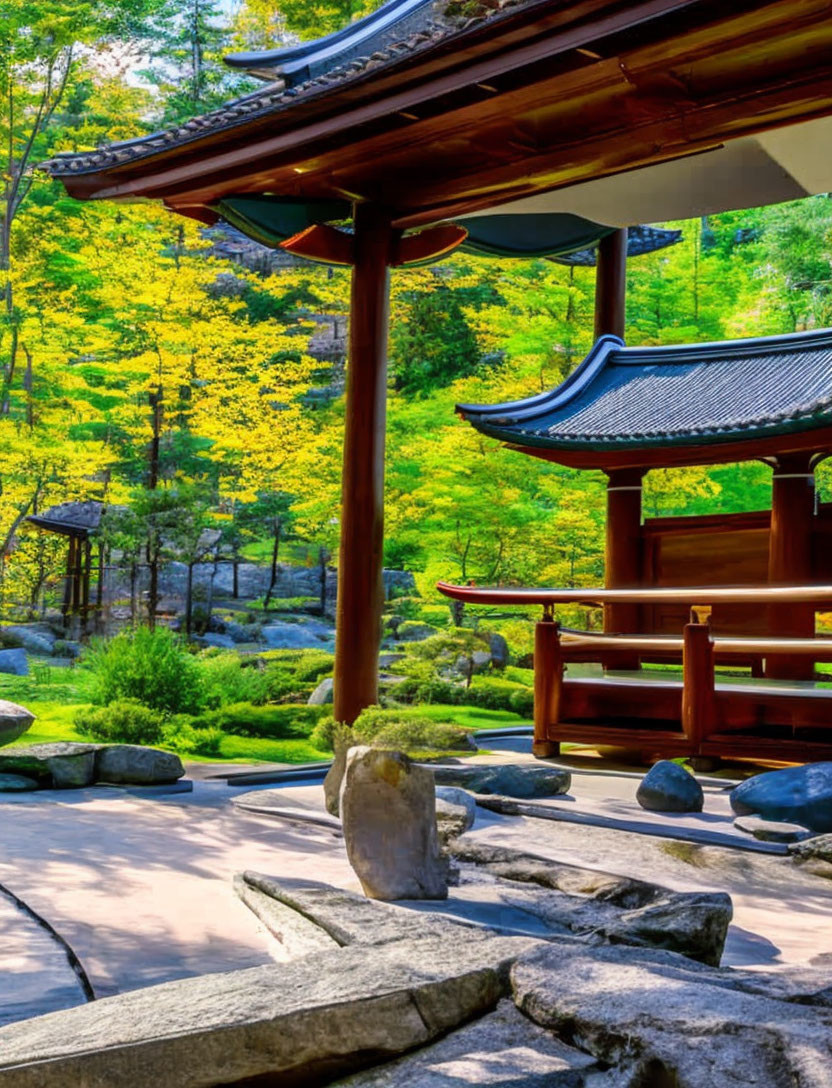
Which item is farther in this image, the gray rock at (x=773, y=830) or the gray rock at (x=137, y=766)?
the gray rock at (x=137, y=766)

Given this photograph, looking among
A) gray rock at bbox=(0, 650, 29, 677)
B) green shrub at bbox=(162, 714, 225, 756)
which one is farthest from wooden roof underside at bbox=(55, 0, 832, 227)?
gray rock at bbox=(0, 650, 29, 677)

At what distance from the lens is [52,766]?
721 centimetres

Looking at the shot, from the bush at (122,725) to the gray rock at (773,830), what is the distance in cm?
485

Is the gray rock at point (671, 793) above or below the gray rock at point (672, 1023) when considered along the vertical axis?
below

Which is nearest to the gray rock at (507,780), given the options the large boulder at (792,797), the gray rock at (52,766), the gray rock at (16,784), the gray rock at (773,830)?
the large boulder at (792,797)

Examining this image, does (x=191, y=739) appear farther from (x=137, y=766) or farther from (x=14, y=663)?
(x=14, y=663)

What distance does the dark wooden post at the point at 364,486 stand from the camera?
301 inches

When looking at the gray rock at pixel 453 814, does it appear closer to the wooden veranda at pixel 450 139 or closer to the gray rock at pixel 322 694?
the wooden veranda at pixel 450 139

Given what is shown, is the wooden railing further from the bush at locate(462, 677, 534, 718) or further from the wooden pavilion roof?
the bush at locate(462, 677, 534, 718)

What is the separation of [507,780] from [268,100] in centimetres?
453

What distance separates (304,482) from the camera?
66.1 feet

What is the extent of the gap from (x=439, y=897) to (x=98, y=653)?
7.75 m

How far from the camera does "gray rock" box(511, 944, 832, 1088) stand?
94.0 inches

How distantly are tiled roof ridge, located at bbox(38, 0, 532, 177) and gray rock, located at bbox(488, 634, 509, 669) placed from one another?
1100cm
